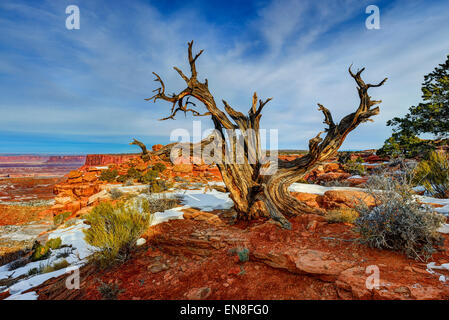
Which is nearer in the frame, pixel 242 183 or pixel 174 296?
pixel 174 296

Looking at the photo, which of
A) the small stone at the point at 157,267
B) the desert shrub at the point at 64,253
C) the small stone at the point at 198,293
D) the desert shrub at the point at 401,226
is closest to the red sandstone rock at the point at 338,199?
the desert shrub at the point at 401,226

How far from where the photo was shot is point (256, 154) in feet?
19.0

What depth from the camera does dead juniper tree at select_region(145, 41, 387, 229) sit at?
204 inches

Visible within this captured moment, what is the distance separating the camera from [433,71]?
13695mm

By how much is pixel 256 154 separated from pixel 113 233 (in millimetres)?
3913

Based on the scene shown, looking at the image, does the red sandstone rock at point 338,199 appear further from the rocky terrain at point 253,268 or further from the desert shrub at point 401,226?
the desert shrub at point 401,226

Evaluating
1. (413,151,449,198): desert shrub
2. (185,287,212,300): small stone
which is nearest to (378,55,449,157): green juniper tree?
(413,151,449,198): desert shrub

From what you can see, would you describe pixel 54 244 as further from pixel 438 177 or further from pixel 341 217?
pixel 438 177

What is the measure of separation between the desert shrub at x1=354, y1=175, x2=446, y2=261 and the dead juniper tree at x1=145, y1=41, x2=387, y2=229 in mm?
1968

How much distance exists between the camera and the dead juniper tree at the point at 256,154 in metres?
5.17

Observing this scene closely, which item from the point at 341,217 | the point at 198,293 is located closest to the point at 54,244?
the point at 198,293
